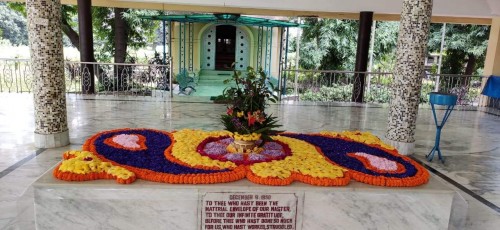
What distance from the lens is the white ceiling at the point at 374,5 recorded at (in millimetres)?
8680

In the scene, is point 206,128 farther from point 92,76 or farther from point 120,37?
point 120,37

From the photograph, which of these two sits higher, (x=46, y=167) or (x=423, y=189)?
(x=423, y=189)

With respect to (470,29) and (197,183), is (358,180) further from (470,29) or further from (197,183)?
(470,29)

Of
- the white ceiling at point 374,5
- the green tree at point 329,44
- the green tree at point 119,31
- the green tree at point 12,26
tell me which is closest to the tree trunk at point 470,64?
the green tree at point 329,44

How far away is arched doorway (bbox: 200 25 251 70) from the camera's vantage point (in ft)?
42.2

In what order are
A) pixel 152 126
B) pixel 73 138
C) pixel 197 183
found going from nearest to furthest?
pixel 197 183 → pixel 73 138 → pixel 152 126

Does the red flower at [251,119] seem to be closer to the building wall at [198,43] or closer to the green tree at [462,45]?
the building wall at [198,43]

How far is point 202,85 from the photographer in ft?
38.5

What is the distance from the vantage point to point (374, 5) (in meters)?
8.86

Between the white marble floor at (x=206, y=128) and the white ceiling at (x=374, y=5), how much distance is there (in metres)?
2.26

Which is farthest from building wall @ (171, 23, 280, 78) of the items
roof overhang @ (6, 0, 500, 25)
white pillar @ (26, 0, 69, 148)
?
white pillar @ (26, 0, 69, 148)

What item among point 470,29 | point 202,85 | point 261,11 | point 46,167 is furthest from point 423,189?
point 470,29

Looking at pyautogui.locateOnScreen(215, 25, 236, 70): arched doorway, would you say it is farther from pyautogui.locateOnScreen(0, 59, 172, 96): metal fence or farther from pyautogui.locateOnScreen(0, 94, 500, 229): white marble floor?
pyautogui.locateOnScreen(0, 94, 500, 229): white marble floor

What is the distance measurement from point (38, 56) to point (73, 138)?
1227 mm
